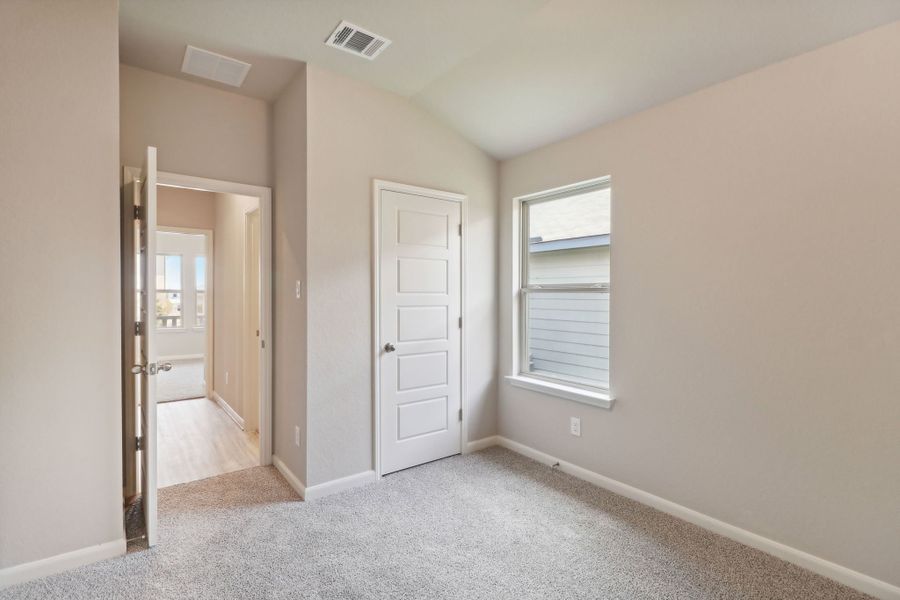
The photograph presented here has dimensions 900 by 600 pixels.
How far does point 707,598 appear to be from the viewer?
1854 mm

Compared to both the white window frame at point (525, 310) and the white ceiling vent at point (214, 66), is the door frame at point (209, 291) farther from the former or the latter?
the white window frame at point (525, 310)

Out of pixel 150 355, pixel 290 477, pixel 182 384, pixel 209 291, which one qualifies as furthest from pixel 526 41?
pixel 182 384

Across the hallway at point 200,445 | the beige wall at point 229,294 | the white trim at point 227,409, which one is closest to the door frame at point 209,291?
the beige wall at point 229,294

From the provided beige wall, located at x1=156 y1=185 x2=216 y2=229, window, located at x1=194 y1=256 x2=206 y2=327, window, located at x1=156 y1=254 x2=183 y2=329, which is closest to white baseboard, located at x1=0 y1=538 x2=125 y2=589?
beige wall, located at x1=156 y1=185 x2=216 y2=229

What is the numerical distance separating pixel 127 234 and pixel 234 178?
79 cm

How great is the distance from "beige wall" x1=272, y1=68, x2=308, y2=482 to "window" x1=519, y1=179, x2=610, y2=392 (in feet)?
5.74

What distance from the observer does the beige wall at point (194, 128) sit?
2.73m

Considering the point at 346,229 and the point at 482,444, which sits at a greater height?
the point at 346,229

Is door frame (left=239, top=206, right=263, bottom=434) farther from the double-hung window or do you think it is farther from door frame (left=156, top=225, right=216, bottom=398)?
the double-hung window

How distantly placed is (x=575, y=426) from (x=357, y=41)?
2.79 metres

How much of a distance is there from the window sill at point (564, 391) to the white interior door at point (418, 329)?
1.65 ft

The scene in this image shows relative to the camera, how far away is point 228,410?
469cm

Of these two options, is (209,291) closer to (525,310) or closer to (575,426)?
(525,310)

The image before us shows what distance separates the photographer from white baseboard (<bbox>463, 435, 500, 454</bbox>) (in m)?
3.53
